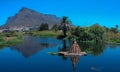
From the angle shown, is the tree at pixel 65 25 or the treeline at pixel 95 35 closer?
the treeline at pixel 95 35

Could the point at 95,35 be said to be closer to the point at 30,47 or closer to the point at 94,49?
the point at 30,47

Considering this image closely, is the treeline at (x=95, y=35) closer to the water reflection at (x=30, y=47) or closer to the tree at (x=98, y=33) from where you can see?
the tree at (x=98, y=33)

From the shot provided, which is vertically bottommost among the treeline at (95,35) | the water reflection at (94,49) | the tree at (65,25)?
the water reflection at (94,49)

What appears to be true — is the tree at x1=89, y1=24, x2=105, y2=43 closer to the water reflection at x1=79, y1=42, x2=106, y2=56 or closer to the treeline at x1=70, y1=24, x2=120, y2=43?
the treeline at x1=70, y1=24, x2=120, y2=43

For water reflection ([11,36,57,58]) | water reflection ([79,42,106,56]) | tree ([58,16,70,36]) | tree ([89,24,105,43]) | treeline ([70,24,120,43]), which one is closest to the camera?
water reflection ([79,42,106,56])

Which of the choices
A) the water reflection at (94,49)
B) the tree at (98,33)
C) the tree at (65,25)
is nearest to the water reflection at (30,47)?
the water reflection at (94,49)

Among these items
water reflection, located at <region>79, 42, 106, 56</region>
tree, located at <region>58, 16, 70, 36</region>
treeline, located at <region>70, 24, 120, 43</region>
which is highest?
tree, located at <region>58, 16, 70, 36</region>

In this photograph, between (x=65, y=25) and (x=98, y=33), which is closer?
(x=98, y=33)

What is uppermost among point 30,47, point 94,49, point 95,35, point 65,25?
point 65,25

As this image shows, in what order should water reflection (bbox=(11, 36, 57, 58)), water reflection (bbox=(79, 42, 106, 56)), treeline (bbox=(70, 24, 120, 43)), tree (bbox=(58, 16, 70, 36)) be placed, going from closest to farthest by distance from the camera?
water reflection (bbox=(79, 42, 106, 56)) < water reflection (bbox=(11, 36, 57, 58)) < treeline (bbox=(70, 24, 120, 43)) < tree (bbox=(58, 16, 70, 36))

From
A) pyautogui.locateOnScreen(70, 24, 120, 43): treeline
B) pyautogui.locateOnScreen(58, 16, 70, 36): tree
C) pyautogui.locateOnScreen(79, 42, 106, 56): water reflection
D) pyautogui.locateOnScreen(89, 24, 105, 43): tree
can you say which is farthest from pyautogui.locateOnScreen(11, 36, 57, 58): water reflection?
pyautogui.locateOnScreen(58, 16, 70, 36): tree

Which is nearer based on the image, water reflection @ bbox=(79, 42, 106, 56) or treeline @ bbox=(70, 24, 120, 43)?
water reflection @ bbox=(79, 42, 106, 56)

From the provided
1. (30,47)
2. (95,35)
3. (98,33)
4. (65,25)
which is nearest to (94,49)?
(30,47)

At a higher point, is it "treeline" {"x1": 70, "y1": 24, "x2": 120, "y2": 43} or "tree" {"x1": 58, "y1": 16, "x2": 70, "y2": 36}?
"tree" {"x1": 58, "y1": 16, "x2": 70, "y2": 36}
